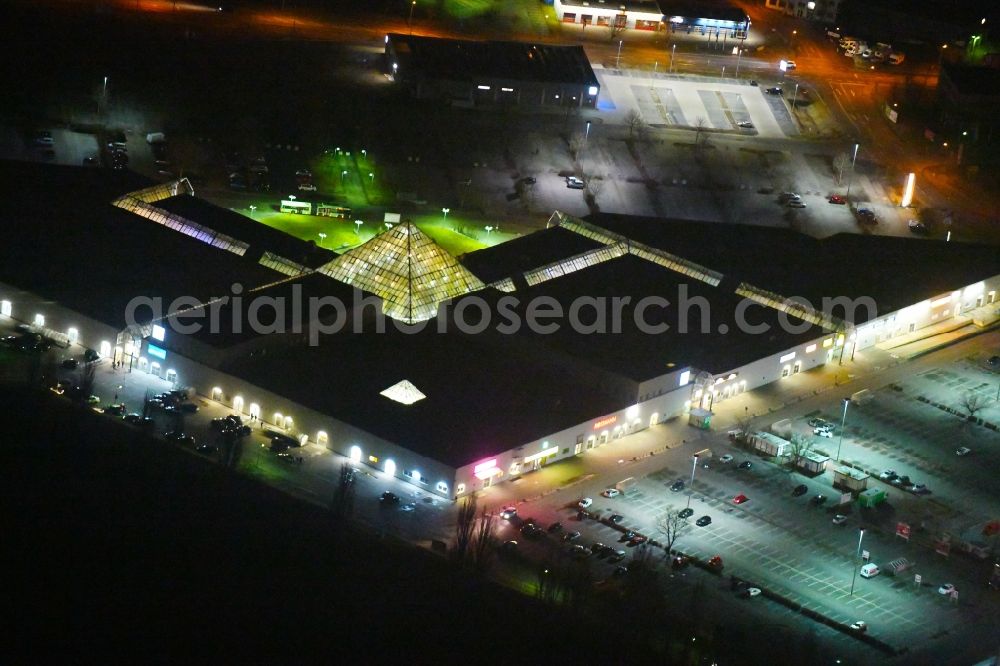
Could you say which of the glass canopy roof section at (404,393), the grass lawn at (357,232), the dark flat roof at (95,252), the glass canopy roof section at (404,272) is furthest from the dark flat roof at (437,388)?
the grass lawn at (357,232)

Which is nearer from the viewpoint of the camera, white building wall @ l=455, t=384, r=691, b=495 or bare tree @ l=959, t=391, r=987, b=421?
white building wall @ l=455, t=384, r=691, b=495

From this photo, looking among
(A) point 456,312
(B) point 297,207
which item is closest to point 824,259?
(A) point 456,312

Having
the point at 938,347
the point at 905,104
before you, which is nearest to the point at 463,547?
the point at 938,347

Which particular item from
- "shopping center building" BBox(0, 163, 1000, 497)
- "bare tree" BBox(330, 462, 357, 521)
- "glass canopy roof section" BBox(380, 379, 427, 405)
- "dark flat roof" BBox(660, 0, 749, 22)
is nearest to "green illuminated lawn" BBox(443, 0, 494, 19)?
"dark flat roof" BBox(660, 0, 749, 22)

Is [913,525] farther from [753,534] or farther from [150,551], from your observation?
[150,551]

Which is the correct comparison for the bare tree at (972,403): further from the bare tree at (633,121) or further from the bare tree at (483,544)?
the bare tree at (633,121)

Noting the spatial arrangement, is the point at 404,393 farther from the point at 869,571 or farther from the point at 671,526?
the point at 869,571

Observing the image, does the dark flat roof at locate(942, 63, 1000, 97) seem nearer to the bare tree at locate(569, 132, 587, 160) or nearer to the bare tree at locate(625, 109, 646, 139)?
the bare tree at locate(625, 109, 646, 139)
